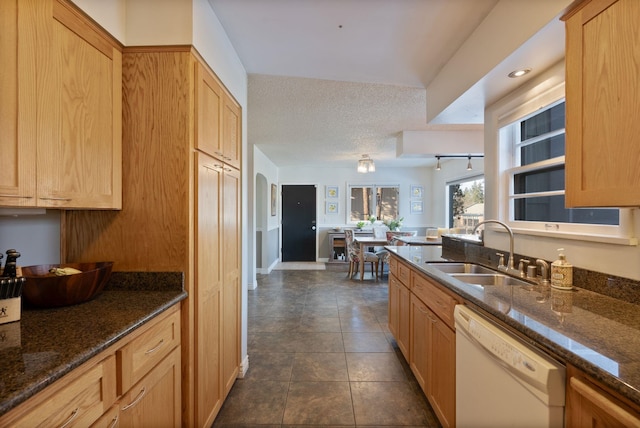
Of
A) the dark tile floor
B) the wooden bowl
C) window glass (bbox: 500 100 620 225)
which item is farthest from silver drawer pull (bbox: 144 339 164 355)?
window glass (bbox: 500 100 620 225)

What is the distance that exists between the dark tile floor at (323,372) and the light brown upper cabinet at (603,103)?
1.60 meters

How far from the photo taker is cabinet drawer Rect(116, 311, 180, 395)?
0.98 m

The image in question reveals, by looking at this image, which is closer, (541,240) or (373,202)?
(541,240)

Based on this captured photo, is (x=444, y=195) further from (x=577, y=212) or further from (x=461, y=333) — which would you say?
(x=461, y=333)

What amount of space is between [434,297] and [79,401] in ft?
5.42

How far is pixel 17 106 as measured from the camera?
0.97m

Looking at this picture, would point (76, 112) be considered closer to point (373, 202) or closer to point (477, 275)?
point (477, 275)

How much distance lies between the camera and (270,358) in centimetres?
250

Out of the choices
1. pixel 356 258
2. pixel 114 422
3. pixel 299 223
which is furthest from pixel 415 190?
pixel 114 422

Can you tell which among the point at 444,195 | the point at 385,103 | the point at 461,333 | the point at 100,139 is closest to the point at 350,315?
the point at 461,333

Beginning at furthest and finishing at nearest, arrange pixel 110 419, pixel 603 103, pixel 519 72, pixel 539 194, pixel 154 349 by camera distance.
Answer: pixel 539 194, pixel 519 72, pixel 154 349, pixel 603 103, pixel 110 419

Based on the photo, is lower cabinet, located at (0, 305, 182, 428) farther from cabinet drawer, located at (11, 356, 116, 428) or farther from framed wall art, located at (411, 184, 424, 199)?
framed wall art, located at (411, 184, 424, 199)

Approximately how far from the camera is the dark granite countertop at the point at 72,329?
69 centimetres

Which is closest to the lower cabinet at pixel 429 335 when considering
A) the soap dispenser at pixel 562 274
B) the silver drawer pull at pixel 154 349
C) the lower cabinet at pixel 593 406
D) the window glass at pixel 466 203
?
the soap dispenser at pixel 562 274
